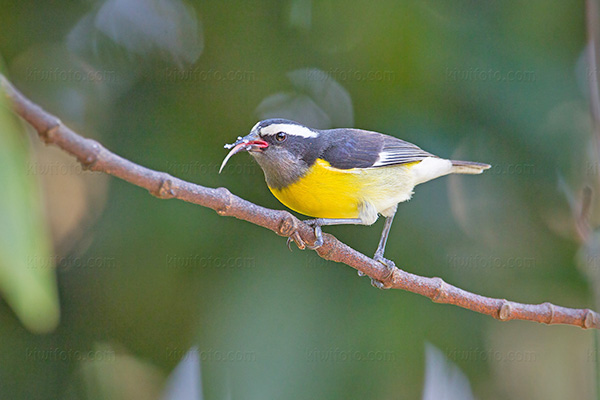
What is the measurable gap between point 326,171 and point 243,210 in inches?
35.8

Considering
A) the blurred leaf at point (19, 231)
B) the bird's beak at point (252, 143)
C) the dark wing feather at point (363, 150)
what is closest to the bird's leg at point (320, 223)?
the dark wing feather at point (363, 150)

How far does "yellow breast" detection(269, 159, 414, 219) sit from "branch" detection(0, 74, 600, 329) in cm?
34

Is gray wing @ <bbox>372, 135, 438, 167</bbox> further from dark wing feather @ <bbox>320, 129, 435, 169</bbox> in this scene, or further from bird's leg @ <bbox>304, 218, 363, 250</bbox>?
bird's leg @ <bbox>304, 218, 363, 250</bbox>

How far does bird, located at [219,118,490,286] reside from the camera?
7.56 feet

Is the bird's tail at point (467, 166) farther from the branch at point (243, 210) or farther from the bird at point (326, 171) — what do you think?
the branch at point (243, 210)

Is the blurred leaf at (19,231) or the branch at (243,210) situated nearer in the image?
the blurred leaf at (19,231)

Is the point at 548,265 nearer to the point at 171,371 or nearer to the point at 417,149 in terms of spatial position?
the point at 417,149

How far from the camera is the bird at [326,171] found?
7.56ft

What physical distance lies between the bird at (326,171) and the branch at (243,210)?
0.63ft

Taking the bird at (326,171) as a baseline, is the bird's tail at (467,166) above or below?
above

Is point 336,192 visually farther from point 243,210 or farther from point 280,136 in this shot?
point 243,210

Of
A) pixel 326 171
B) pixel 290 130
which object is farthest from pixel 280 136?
pixel 326 171

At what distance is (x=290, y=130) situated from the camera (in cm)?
242

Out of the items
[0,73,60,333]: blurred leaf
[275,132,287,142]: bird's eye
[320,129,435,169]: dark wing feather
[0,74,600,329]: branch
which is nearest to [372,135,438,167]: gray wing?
[320,129,435,169]: dark wing feather
